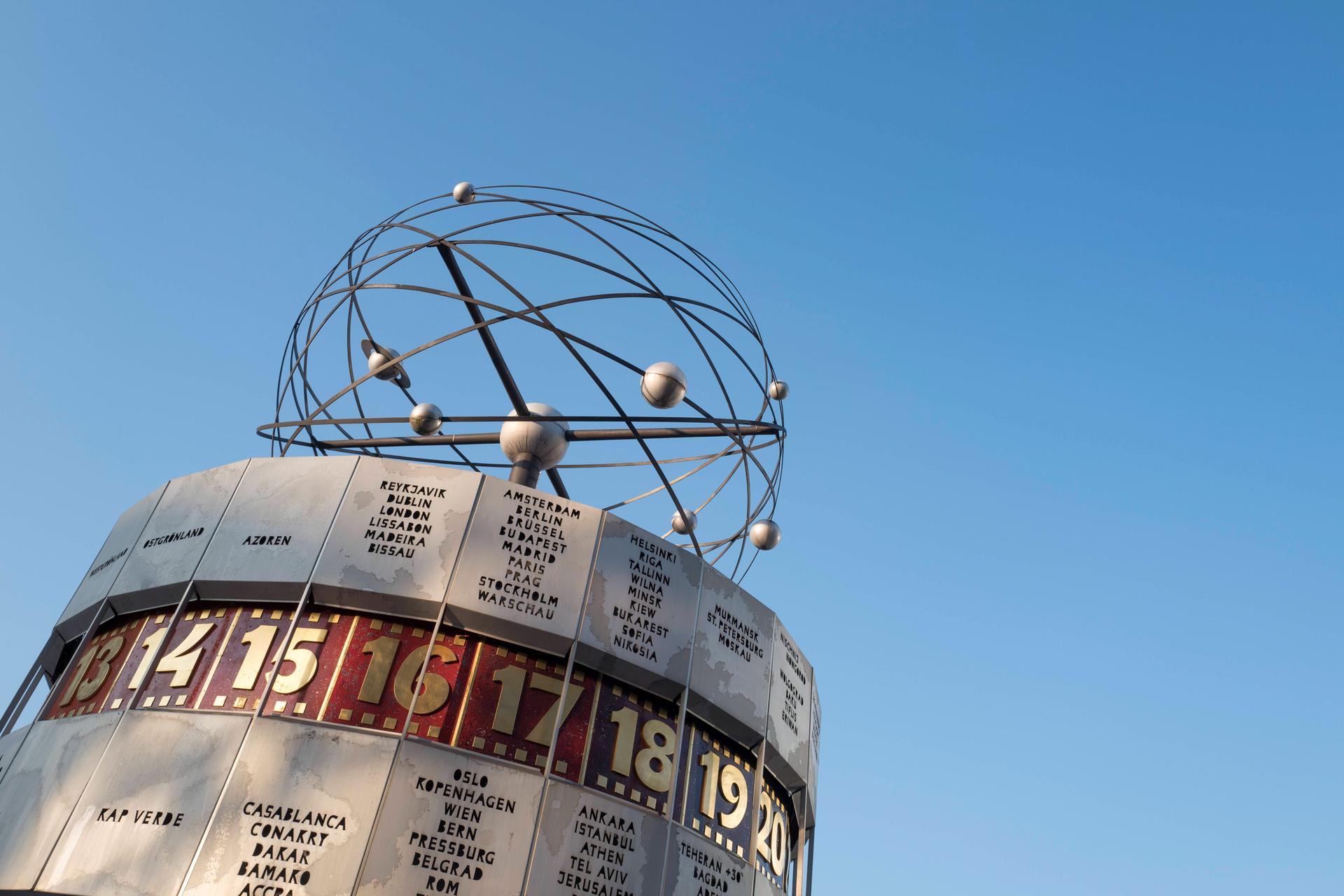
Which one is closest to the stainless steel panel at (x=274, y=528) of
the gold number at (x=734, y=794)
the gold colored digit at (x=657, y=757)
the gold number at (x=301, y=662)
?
the gold number at (x=301, y=662)

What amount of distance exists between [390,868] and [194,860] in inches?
71.8

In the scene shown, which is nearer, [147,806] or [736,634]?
[147,806]

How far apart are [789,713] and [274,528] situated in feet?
23.4

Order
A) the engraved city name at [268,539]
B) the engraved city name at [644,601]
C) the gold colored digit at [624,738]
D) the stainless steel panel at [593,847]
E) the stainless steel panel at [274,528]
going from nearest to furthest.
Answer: the stainless steel panel at [593,847]
the gold colored digit at [624,738]
the stainless steel panel at [274,528]
the engraved city name at [268,539]
the engraved city name at [644,601]

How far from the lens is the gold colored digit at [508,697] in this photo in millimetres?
11539

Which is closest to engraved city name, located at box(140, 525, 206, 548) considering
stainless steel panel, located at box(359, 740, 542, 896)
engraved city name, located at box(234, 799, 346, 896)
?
engraved city name, located at box(234, 799, 346, 896)

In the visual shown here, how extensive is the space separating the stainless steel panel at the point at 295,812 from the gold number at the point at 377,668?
0.54m

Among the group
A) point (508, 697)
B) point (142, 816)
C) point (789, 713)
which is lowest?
point (142, 816)

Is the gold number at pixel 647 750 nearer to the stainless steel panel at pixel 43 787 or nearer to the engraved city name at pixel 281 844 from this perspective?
the engraved city name at pixel 281 844

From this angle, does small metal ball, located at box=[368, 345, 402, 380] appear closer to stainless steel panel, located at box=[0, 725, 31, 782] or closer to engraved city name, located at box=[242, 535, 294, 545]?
engraved city name, located at box=[242, 535, 294, 545]

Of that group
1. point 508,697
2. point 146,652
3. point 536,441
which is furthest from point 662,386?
point 146,652

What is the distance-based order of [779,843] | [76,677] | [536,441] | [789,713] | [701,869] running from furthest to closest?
[536,441]
[789,713]
[779,843]
[76,677]
[701,869]

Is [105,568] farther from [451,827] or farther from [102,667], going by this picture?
[451,827]

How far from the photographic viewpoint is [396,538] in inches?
490
